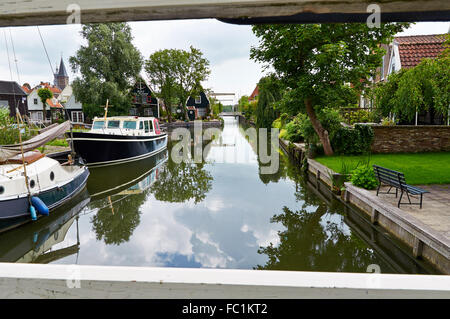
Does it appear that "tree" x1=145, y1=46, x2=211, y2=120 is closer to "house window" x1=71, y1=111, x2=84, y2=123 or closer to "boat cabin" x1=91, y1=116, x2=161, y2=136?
"house window" x1=71, y1=111, x2=84, y2=123

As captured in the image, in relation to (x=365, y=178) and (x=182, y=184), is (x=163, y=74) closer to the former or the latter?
(x=182, y=184)

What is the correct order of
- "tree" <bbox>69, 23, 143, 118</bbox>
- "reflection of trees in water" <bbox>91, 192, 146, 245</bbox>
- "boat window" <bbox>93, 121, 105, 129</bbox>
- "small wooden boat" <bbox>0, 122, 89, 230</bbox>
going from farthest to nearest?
"tree" <bbox>69, 23, 143, 118</bbox>
"boat window" <bbox>93, 121, 105, 129</bbox>
"reflection of trees in water" <bbox>91, 192, 146, 245</bbox>
"small wooden boat" <bbox>0, 122, 89, 230</bbox>

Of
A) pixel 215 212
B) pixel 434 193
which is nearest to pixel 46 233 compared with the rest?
pixel 215 212

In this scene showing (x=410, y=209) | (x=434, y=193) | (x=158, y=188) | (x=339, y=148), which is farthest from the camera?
(x=339, y=148)

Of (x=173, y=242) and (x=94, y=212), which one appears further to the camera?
(x=94, y=212)

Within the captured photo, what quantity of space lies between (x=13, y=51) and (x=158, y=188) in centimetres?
977

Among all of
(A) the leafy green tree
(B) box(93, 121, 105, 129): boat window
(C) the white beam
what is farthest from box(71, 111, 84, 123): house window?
(C) the white beam

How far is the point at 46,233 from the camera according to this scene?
701 cm

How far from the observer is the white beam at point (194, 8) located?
3.01 ft

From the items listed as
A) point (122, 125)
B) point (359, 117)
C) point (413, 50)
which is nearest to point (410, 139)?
point (359, 117)

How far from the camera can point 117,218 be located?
813 cm

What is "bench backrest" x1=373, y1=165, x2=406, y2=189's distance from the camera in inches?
249

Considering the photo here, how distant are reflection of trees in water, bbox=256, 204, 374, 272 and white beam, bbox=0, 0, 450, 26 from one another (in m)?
5.14

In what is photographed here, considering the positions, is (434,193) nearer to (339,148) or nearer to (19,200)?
(339,148)
